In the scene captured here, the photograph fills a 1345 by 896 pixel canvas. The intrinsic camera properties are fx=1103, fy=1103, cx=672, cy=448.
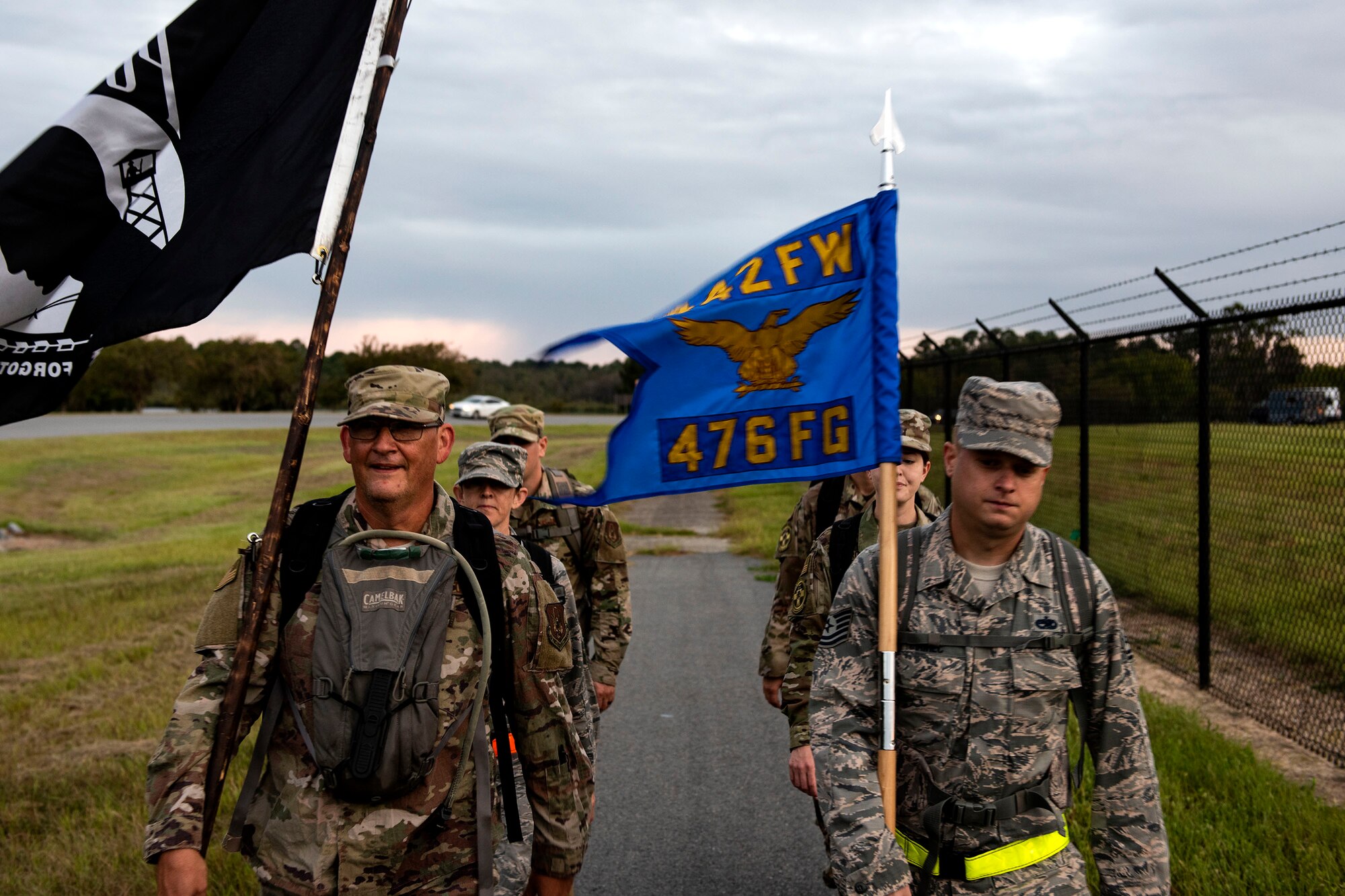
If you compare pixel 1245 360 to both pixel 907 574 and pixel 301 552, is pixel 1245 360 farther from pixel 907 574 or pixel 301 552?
pixel 301 552

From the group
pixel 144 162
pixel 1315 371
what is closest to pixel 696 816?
pixel 144 162

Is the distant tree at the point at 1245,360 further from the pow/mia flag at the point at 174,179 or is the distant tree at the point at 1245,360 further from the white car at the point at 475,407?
the white car at the point at 475,407

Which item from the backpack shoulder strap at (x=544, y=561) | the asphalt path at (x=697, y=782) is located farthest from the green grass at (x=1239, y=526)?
the backpack shoulder strap at (x=544, y=561)

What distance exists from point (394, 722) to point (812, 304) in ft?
5.81

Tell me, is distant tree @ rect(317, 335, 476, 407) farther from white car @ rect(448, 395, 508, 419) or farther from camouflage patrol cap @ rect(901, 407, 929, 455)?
camouflage patrol cap @ rect(901, 407, 929, 455)

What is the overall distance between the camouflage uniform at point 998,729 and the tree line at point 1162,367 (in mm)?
4389

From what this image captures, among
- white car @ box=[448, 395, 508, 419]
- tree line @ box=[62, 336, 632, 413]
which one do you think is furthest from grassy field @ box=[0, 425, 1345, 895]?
tree line @ box=[62, 336, 632, 413]

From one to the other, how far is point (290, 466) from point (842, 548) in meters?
2.18

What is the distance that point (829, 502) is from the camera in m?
4.96

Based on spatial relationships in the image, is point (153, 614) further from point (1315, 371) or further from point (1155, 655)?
point (1315, 371)

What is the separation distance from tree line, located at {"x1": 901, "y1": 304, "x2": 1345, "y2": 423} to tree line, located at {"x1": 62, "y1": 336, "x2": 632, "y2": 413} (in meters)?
45.5

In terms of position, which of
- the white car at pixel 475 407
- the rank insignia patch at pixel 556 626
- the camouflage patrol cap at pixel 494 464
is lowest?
the rank insignia patch at pixel 556 626

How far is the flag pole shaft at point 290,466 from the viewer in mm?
2736

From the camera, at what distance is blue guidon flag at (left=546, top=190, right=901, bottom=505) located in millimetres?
3400
